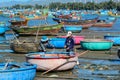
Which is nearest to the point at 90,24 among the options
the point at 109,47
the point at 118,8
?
the point at 109,47

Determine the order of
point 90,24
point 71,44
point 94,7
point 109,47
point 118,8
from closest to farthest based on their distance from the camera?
point 71,44 → point 109,47 → point 90,24 → point 118,8 → point 94,7

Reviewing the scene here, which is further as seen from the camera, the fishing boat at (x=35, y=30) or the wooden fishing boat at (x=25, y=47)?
the fishing boat at (x=35, y=30)

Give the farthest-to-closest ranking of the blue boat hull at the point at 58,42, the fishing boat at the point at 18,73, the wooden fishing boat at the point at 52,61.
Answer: the blue boat hull at the point at 58,42 → the wooden fishing boat at the point at 52,61 → the fishing boat at the point at 18,73

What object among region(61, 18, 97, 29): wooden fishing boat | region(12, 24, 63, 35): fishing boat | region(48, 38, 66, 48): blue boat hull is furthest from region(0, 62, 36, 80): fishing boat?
region(61, 18, 97, 29): wooden fishing boat

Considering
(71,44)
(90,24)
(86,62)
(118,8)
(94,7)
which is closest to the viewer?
(71,44)

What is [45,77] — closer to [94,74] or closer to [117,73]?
[94,74]

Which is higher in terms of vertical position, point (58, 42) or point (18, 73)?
point (18, 73)

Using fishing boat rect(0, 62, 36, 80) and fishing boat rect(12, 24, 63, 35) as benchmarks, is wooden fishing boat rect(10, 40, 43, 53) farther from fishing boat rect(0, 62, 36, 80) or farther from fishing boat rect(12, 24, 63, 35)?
fishing boat rect(12, 24, 63, 35)

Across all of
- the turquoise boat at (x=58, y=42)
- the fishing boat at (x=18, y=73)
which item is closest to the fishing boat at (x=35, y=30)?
the turquoise boat at (x=58, y=42)

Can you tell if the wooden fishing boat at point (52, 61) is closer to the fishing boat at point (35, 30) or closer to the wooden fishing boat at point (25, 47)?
the wooden fishing boat at point (25, 47)

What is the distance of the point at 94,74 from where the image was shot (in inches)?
631

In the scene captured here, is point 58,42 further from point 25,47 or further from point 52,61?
point 52,61

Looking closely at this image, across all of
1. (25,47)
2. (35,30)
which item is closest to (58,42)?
(25,47)

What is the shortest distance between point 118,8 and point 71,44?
16359 cm
